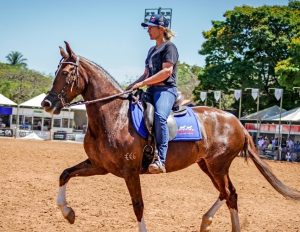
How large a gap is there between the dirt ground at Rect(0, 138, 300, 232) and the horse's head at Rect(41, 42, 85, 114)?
2.23 meters

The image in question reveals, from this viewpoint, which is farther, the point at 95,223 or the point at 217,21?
the point at 217,21

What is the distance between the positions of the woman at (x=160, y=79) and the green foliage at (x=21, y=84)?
74.9 metres

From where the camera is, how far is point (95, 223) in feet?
27.8

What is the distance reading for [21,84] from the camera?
82.2 meters

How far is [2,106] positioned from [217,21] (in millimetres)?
25200

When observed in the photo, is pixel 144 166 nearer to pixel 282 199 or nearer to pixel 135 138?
pixel 135 138

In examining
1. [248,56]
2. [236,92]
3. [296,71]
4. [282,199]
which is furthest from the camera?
[248,56]

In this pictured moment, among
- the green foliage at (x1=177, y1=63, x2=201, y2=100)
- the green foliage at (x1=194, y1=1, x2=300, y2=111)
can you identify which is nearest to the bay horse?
the green foliage at (x1=194, y1=1, x2=300, y2=111)

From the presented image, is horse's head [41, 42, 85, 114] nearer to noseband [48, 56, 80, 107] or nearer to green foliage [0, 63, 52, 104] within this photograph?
noseband [48, 56, 80, 107]

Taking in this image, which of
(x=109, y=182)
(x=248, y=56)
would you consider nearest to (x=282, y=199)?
(x=109, y=182)

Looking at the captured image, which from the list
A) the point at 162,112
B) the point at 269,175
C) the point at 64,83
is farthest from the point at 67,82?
the point at 269,175

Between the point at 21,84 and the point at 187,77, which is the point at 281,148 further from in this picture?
the point at 187,77

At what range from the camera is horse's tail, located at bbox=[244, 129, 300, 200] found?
343 inches

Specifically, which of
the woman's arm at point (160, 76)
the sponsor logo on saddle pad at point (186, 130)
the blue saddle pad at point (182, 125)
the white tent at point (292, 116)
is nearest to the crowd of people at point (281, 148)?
the white tent at point (292, 116)
